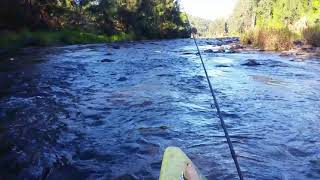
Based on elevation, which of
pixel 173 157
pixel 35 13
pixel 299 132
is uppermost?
pixel 35 13

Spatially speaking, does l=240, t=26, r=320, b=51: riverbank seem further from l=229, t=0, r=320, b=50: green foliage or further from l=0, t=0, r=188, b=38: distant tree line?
l=0, t=0, r=188, b=38: distant tree line

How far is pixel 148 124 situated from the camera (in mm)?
5477

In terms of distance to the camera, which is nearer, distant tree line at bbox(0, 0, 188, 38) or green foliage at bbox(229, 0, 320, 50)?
green foliage at bbox(229, 0, 320, 50)

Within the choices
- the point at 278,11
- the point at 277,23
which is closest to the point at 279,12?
the point at 278,11

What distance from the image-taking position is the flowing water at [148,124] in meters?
3.96

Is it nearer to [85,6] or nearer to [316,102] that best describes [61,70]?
[316,102]

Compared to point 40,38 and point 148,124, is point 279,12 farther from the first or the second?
point 148,124

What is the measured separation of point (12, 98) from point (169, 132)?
10.9 ft

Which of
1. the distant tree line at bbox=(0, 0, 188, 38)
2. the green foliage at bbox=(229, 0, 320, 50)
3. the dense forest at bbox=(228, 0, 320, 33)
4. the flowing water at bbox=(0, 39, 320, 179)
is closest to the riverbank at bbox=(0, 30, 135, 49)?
the distant tree line at bbox=(0, 0, 188, 38)

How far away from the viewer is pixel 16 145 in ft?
14.5

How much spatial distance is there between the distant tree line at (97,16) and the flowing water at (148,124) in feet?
46.3

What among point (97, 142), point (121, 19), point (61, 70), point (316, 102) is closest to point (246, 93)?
point (316, 102)

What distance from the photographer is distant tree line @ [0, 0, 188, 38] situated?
22.9 metres

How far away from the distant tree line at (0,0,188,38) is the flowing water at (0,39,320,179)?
14100mm
